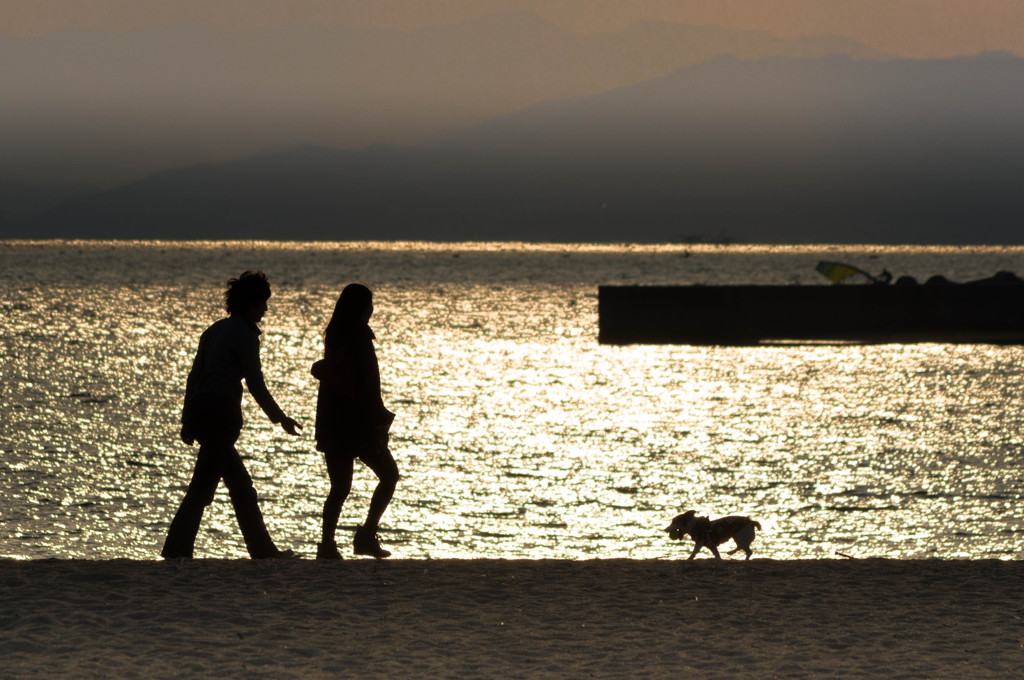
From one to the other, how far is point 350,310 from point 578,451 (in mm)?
12288

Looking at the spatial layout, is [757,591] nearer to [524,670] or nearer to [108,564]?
[524,670]

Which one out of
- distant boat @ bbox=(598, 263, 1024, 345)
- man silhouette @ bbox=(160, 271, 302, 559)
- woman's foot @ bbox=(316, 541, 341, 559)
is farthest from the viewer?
distant boat @ bbox=(598, 263, 1024, 345)

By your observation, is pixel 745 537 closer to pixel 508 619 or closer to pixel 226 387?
pixel 508 619

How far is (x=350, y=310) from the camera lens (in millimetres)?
7402

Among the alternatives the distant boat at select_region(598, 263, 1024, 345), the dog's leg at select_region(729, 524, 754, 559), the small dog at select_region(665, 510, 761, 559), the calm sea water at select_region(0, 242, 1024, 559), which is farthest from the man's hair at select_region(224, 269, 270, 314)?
the distant boat at select_region(598, 263, 1024, 345)

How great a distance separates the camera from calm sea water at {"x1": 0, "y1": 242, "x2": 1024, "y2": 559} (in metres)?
13.4

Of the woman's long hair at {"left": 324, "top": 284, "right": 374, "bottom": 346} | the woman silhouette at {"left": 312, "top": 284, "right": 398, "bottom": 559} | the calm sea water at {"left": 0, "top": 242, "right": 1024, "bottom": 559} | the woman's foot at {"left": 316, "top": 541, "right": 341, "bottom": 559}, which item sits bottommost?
the calm sea water at {"left": 0, "top": 242, "right": 1024, "bottom": 559}

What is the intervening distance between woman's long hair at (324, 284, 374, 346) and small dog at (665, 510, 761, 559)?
2653mm

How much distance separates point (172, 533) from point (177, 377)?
2524 cm

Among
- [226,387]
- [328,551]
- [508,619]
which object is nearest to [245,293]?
[226,387]

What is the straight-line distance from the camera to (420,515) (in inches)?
566

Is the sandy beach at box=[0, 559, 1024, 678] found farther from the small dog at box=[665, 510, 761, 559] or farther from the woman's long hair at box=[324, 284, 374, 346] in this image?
the woman's long hair at box=[324, 284, 374, 346]

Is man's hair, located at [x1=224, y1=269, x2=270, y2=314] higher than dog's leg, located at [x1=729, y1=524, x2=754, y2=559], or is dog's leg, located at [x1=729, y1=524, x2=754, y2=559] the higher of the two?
man's hair, located at [x1=224, y1=269, x2=270, y2=314]

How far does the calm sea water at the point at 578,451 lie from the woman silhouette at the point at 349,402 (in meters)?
4.62
